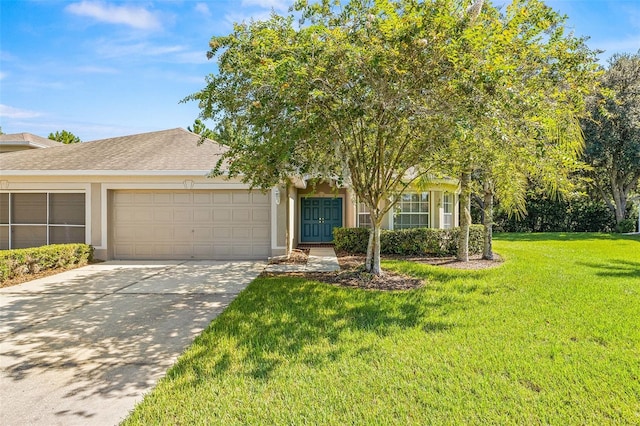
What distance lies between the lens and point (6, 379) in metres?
3.60

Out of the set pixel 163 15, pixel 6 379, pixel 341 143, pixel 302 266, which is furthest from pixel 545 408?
pixel 163 15

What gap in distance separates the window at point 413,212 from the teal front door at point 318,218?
9.11 feet

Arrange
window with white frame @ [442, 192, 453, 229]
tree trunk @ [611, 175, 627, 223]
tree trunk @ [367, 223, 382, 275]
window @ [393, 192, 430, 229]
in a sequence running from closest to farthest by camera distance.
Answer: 1. tree trunk @ [367, 223, 382, 275]
2. window @ [393, 192, 430, 229]
3. window with white frame @ [442, 192, 453, 229]
4. tree trunk @ [611, 175, 627, 223]

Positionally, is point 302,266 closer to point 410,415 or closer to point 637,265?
point 410,415

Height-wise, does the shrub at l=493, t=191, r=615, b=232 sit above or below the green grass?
above

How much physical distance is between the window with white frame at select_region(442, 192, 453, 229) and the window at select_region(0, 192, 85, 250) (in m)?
12.9

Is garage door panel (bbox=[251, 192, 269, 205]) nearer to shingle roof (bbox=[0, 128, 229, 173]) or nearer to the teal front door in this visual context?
shingle roof (bbox=[0, 128, 229, 173])

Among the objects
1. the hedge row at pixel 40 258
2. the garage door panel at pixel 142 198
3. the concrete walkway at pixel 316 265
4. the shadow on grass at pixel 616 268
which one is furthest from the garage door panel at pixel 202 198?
the shadow on grass at pixel 616 268

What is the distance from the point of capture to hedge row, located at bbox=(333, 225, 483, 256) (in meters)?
12.1

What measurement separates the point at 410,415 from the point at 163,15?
340 inches

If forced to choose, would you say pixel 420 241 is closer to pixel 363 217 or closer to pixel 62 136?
pixel 363 217

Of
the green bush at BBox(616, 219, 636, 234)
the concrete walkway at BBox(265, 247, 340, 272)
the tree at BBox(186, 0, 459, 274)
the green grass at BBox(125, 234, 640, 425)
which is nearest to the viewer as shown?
the green grass at BBox(125, 234, 640, 425)

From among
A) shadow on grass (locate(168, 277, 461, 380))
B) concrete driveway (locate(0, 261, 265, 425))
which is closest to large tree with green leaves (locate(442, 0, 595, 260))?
shadow on grass (locate(168, 277, 461, 380))

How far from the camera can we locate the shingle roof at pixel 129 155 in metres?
11.2
